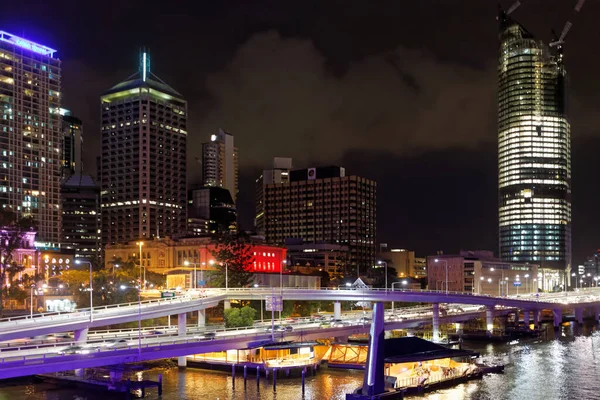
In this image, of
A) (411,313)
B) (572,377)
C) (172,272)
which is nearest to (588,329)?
(411,313)

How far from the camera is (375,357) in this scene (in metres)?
78.1

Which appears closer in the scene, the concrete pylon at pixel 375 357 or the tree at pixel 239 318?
the concrete pylon at pixel 375 357

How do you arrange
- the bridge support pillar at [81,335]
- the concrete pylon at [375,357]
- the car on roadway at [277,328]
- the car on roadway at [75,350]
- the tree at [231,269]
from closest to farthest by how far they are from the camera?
the concrete pylon at [375,357] < the car on roadway at [75,350] < the bridge support pillar at [81,335] < the car on roadway at [277,328] < the tree at [231,269]

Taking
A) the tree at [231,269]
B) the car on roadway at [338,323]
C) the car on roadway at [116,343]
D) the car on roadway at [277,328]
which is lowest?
the car on roadway at [338,323]

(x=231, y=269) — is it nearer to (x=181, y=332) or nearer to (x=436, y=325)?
(x=436, y=325)

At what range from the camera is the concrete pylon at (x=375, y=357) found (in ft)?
255

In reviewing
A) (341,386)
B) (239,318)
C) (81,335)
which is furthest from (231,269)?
(341,386)

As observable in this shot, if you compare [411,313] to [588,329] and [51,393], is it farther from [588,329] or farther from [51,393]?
[51,393]

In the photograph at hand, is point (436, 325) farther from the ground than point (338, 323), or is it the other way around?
point (338, 323)

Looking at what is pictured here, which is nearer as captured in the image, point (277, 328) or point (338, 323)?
point (277, 328)

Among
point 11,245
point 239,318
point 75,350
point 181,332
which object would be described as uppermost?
point 11,245

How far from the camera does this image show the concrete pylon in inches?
3063

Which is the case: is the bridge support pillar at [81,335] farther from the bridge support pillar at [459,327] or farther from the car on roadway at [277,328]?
the bridge support pillar at [459,327]

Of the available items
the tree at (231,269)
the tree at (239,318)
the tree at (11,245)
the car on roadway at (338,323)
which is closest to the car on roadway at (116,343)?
the tree at (239,318)
